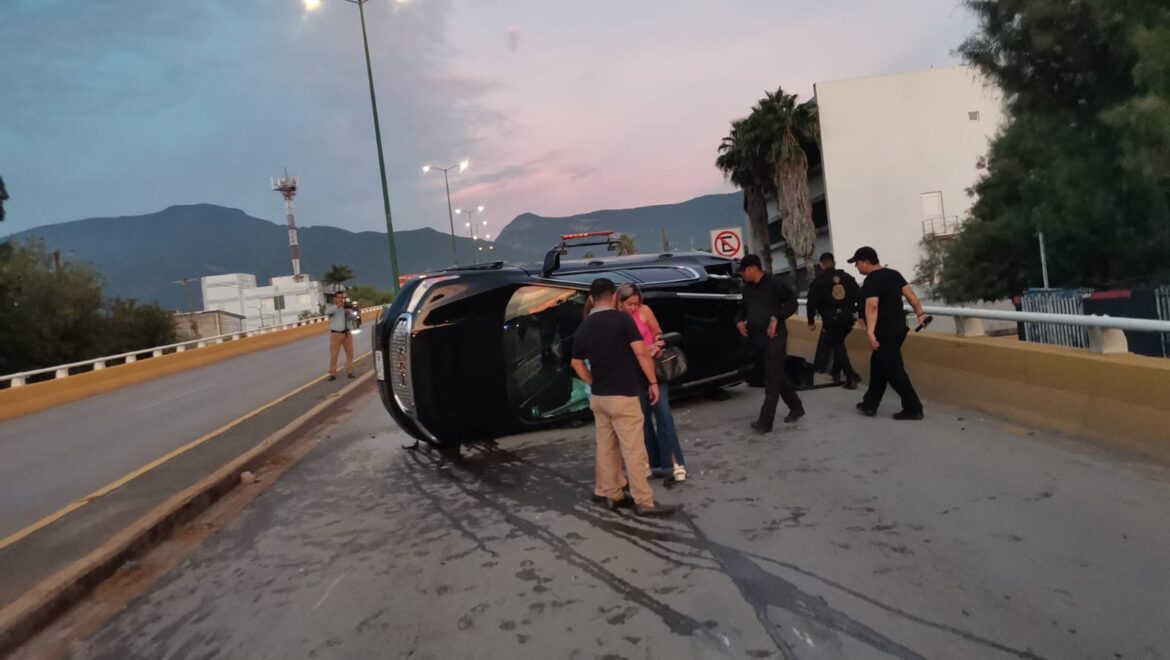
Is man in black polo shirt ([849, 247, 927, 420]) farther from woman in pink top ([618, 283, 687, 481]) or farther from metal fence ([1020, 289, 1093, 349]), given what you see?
metal fence ([1020, 289, 1093, 349])

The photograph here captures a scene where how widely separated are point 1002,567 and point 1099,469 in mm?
2108

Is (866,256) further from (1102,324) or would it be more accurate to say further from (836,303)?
(1102,324)

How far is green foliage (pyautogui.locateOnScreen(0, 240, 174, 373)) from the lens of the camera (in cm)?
4056

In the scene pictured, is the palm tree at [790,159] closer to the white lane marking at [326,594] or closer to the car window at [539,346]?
the car window at [539,346]

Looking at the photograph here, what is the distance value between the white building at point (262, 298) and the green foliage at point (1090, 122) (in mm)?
119276

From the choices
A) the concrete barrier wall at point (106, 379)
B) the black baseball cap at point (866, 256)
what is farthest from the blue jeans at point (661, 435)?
the concrete barrier wall at point (106, 379)

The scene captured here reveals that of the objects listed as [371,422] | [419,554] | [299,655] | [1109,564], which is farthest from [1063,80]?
[299,655]

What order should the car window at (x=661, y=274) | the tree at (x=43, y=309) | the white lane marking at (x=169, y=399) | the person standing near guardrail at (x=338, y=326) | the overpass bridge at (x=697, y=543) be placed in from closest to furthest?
the overpass bridge at (x=697, y=543)
the car window at (x=661, y=274)
the person standing near guardrail at (x=338, y=326)
the white lane marking at (x=169, y=399)
the tree at (x=43, y=309)

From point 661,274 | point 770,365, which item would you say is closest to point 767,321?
point 770,365

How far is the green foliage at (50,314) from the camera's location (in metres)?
40.6

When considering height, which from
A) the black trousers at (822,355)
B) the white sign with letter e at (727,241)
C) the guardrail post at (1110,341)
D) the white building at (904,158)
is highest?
the white building at (904,158)

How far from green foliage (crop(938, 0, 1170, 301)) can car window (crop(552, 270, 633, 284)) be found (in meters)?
11.2

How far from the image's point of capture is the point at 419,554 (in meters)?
5.53

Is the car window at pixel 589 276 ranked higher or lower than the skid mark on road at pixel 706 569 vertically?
higher
